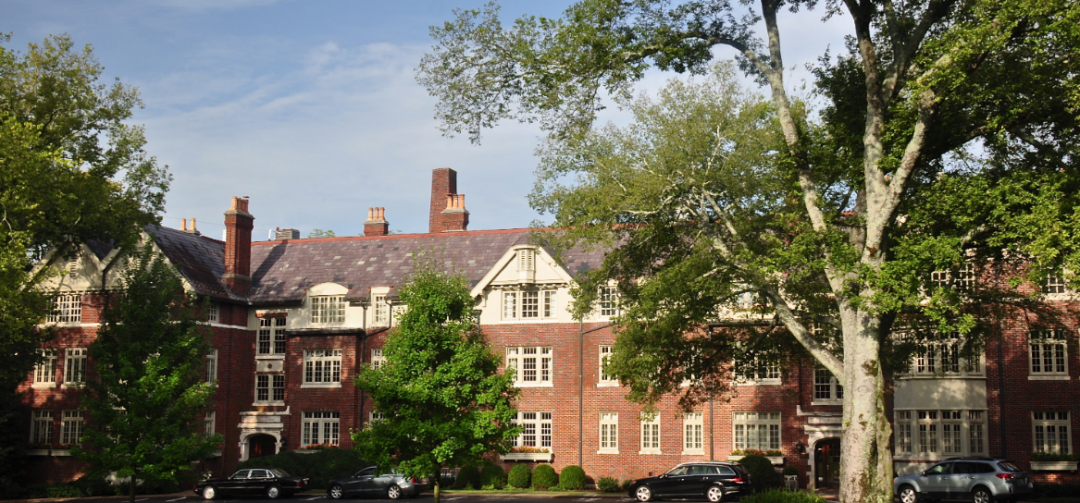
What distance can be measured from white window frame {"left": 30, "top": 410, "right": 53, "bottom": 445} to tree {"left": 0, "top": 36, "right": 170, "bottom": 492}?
9.80 ft

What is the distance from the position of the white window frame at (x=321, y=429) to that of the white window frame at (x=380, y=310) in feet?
14.3

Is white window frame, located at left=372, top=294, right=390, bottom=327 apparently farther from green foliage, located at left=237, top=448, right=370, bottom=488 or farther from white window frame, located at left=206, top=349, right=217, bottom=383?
white window frame, located at left=206, top=349, right=217, bottom=383

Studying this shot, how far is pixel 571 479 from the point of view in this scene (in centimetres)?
4103

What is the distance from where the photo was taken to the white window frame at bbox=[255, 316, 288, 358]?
4788 centimetres

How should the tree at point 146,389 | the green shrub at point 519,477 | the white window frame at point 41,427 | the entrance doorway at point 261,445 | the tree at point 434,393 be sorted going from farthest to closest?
the entrance doorway at point 261,445
the white window frame at point 41,427
the green shrub at point 519,477
the tree at point 146,389
the tree at point 434,393

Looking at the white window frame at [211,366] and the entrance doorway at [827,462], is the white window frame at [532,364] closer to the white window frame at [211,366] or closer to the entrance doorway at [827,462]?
the entrance doorway at [827,462]

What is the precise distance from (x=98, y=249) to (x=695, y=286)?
31.6m

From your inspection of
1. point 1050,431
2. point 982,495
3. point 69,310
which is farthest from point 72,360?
point 1050,431

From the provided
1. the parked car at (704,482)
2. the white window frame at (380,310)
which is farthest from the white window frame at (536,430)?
the parked car at (704,482)

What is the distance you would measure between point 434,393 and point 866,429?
Answer: 12246 millimetres

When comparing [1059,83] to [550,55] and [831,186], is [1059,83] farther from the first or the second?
[550,55]

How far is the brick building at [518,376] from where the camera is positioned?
38.6 meters

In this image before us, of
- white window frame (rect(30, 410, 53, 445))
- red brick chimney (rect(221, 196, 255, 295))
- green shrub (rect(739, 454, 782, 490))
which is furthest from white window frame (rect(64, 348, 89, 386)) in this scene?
green shrub (rect(739, 454, 782, 490))

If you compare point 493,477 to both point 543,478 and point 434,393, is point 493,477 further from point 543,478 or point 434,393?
point 434,393
